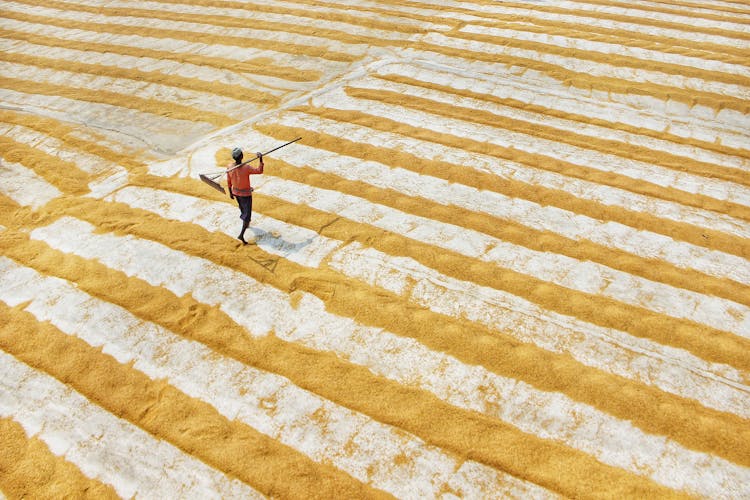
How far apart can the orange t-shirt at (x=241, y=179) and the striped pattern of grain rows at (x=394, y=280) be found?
80 cm

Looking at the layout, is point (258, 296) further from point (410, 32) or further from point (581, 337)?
point (410, 32)

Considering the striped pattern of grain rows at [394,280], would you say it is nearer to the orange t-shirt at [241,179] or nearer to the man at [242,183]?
the man at [242,183]

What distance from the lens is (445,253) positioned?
19.8 ft

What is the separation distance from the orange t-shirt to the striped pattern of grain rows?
0.80 m

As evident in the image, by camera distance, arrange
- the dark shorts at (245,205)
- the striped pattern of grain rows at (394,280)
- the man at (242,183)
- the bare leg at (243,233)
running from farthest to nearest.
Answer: the bare leg at (243,233), the dark shorts at (245,205), the man at (242,183), the striped pattern of grain rows at (394,280)

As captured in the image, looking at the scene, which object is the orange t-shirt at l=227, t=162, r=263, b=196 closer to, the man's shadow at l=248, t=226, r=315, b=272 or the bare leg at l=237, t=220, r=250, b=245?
the bare leg at l=237, t=220, r=250, b=245

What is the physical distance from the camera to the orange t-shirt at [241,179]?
5691 millimetres

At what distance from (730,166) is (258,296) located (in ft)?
26.9

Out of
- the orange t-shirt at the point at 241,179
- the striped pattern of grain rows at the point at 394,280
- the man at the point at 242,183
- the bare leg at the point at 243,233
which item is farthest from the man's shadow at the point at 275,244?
the orange t-shirt at the point at 241,179

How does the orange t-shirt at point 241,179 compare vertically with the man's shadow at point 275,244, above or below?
above

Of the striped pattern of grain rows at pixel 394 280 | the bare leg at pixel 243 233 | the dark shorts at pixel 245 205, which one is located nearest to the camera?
the striped pattern of grain rows at pixel 394 280

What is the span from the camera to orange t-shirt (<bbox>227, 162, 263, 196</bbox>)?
5.69 meters

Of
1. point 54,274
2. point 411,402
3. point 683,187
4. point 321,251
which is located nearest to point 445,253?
point 321,251

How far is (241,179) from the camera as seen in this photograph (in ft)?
18.8
